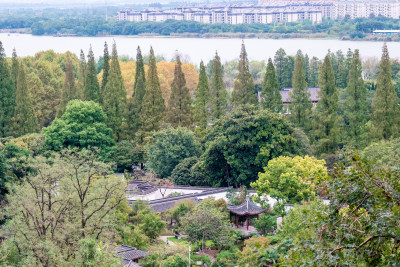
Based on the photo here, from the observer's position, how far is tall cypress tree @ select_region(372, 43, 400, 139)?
28562 millimetres

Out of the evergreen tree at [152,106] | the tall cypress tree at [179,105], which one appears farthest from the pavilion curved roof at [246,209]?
the evergreen tree at [152,106]

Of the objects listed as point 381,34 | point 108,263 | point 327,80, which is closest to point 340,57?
point 327,80

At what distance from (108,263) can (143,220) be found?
7.17m

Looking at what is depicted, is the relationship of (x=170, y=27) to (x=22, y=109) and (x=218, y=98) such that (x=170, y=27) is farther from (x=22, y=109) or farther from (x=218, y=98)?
(x=22, y=109)

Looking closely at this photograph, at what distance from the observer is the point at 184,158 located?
2855cm

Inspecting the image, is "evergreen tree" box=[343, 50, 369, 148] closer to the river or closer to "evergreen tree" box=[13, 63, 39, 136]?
"evergreen tree" box=[13, 63, 39, 136]

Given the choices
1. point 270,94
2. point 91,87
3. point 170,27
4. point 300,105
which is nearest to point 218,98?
point 270,94

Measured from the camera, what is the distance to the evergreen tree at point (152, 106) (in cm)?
3269

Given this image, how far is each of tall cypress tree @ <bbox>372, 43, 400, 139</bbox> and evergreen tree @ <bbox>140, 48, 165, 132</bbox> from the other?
11550 mm

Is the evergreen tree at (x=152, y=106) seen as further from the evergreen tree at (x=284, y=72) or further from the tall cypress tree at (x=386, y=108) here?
the evergreen tree at (x=284, y=72)

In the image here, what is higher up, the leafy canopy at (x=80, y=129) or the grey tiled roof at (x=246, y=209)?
the leafy canopy at (x=80, y=129)

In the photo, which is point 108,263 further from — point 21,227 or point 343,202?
point 343,202

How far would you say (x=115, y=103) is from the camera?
3312 centimetres

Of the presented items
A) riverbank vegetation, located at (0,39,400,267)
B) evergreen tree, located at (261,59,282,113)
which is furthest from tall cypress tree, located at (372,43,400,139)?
evergreen tree, located at (261,59,282,113)
